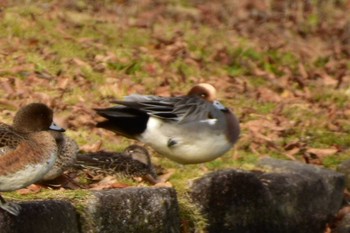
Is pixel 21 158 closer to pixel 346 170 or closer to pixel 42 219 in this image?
pixel 42 219

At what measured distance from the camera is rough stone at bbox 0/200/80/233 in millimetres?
4723

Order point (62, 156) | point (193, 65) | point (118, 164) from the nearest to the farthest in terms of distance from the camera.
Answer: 1. point (62, 156)
2. point (118, 164)
3. point (193, 65)

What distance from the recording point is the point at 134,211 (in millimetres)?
5586

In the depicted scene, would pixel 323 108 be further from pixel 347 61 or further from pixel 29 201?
pixel 29 201

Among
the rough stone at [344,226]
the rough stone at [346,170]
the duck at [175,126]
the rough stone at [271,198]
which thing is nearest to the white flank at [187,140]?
the duck at [175,126]

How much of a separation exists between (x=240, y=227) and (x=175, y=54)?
15.7ft

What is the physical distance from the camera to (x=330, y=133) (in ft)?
31.0

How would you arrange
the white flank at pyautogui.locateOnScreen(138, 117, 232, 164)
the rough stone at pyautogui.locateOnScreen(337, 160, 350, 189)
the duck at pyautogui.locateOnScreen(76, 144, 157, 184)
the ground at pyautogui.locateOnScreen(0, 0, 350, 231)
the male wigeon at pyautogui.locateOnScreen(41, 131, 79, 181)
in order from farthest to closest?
1. the ground at pyautogui.locateOnScreen(0, 0, 350, 231)
2. the rough stone at pyautogui.locateOnScreen(337, 160, 350, 189)
3. the white flank at pyautogui.locateOnScreen(138, 117, 232, 164)
4. the duck at pyautogui.locateOnScreen(76, 144, 157, 184)
5. the male wigeon at pyautogui.locateOnScreen(41, 131, 79, 181)

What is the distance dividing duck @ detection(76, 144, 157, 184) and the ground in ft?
0.69

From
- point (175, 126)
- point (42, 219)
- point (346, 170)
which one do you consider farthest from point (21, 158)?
point (346, 170)

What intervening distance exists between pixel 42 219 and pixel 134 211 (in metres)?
0.79

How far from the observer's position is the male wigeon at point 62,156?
240 inches

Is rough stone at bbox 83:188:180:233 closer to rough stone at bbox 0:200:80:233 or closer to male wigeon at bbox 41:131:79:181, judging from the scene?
rough stone at bbox 0:200:80:233

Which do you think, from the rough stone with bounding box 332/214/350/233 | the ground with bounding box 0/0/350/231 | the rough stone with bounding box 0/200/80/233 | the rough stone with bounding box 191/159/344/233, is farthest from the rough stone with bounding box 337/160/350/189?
the rough stone with bounding box 0/200/80/233
